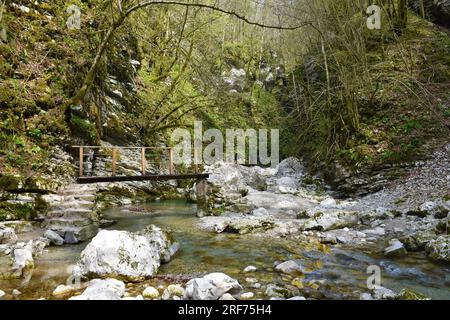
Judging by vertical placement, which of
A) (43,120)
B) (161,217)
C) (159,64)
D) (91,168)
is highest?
(159,64)

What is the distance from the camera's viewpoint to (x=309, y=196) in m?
13.2

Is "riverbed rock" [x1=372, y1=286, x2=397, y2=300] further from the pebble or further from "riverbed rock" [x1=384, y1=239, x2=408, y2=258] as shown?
the pebble

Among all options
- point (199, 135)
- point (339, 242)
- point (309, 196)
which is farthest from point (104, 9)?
point (339, 242)

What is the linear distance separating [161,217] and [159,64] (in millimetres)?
12400

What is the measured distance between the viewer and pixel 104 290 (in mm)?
3928

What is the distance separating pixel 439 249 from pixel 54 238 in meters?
7.00

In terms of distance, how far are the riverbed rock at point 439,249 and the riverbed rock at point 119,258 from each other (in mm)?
4508

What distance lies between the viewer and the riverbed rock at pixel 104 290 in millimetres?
3766

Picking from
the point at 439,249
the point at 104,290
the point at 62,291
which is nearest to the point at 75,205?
the point at 62,291

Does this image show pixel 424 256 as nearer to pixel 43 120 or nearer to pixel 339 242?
pixel 339 242

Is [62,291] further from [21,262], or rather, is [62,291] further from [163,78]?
[163,78]

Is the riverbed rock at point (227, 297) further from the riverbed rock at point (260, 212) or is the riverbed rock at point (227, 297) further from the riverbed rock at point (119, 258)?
A: the riverbed rock at point (260, 212)

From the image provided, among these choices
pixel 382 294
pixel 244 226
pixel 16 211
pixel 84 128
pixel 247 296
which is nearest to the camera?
pixel 382 294
